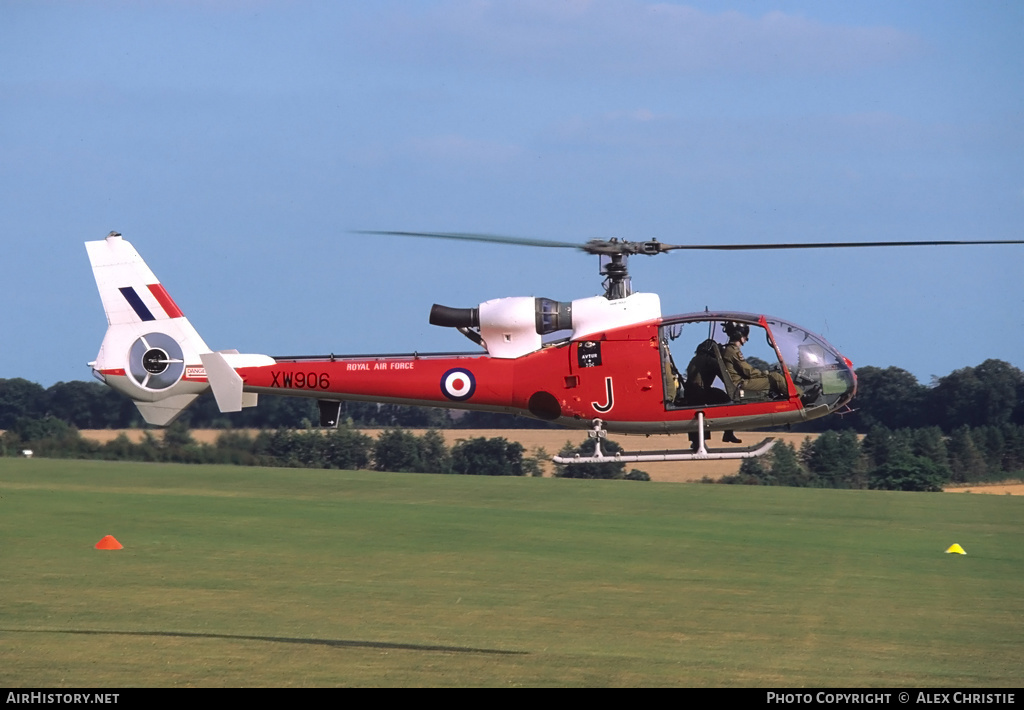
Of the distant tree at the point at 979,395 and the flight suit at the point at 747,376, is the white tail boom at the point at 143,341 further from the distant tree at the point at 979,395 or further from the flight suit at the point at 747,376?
the distant tree at the point at 979,395

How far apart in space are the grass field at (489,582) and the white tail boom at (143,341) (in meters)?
13.3

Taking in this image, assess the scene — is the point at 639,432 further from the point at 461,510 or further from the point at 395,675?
the point at 461,510

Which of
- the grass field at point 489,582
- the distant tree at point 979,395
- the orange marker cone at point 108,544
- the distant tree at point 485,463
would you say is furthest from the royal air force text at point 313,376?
the distant tree at point 485,463

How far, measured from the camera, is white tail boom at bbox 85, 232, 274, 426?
1067 inches

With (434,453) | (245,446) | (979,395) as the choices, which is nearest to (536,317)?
(245,446)

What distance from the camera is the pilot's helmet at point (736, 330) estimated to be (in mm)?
24656

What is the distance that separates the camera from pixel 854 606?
69938mm

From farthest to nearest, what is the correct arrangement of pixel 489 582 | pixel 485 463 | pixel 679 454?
pixel 485 463, pixel 489 582, pixel 679 454

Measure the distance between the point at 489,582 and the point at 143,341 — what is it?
5252cm

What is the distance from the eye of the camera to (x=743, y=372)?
81.6 ft

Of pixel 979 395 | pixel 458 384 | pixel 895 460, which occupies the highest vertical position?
pixel 979 395

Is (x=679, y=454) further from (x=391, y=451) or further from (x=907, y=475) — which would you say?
(x=907, y=475)
